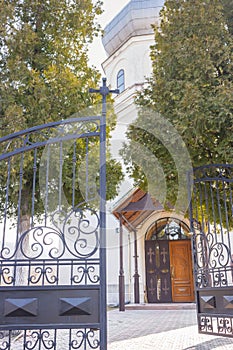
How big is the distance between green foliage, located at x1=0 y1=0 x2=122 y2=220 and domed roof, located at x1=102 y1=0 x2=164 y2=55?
25.9ft

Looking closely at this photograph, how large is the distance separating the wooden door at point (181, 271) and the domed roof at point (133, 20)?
8.25 m

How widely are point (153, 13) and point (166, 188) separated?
1067 cm

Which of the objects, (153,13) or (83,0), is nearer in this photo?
(83,0)

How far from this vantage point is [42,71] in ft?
18.6

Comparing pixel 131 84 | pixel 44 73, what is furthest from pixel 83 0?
pixel 131 84

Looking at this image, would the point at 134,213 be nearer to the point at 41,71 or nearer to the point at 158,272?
the point at 158,272

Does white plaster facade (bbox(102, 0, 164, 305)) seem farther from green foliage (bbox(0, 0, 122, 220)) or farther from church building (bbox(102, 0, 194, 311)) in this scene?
green foliage (bbox(0, 0, 122, 220))

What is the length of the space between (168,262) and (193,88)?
26.1 feet

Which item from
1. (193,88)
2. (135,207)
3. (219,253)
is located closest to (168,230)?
(135,207)

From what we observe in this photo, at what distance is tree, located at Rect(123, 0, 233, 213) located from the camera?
4289 mm

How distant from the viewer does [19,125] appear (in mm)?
4945

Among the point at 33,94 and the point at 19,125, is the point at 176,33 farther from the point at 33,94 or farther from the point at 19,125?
the point at 19,125

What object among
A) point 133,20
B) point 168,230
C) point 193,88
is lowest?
point 168,230

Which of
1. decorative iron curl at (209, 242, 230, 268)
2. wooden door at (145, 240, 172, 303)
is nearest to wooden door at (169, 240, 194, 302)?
wooden door at (145, 240, 172, 303)
